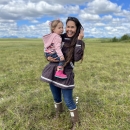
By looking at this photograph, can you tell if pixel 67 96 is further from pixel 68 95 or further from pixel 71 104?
pixel 71 104

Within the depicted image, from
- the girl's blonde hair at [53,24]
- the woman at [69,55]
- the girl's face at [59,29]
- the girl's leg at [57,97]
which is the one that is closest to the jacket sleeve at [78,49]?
the woman at [69,55]

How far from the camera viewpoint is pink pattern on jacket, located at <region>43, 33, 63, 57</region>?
10.0ft

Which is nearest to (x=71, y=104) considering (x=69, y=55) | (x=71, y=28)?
(x=69, y=55)

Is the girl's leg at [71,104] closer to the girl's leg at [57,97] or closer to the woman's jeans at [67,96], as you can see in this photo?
the woman's jeans at [67,96]

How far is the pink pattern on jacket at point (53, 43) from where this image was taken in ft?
10.0

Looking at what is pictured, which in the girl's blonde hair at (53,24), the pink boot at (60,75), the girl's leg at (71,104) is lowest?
the girl's leg at (71,104)

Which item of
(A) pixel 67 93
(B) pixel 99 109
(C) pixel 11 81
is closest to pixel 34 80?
(C) pixel 11 81

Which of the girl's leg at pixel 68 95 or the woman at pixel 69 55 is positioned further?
the girl's leg at pixel 68 95

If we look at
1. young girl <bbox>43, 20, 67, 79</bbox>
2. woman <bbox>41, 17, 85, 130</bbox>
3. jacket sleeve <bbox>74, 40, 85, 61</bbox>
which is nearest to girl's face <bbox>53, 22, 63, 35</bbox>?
young girl <bbox>43, 20, 67, 79</bbox>

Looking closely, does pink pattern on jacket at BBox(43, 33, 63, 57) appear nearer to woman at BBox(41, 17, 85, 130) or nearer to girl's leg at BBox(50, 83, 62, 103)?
woman at BBox(41, 17, 85, 130)

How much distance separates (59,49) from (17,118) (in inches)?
73.2

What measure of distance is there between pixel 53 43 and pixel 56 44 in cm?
9

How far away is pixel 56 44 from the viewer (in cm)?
306

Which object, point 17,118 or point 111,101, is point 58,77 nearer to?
point 17,118
